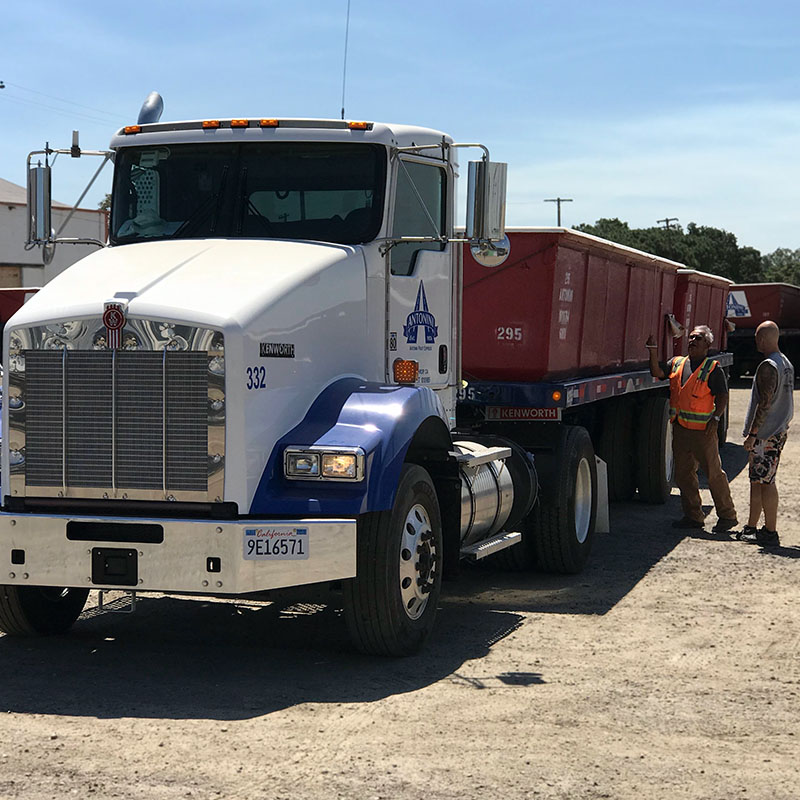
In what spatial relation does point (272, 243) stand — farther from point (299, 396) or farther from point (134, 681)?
point (134, 681)

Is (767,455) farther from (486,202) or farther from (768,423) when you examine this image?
(486,202)

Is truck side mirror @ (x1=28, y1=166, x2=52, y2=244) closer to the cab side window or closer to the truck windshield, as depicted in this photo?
the truck windshield

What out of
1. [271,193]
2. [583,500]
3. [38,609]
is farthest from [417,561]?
[583,500]

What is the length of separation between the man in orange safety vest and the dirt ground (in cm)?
258

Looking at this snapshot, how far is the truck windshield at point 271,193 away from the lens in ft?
25.4

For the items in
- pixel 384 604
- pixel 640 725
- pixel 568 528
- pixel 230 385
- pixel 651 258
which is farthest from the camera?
pixel 651 258

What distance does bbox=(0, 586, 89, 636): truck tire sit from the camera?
→ 7.36 metres

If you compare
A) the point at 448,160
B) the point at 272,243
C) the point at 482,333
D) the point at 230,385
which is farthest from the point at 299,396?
the point at 482,333

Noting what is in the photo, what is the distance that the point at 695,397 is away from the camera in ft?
39.5

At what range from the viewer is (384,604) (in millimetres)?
6840

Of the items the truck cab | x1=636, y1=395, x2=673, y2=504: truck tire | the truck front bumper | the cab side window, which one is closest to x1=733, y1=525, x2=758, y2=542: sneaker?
x1=636, y1=395, x2=673, y2=504: truck tire

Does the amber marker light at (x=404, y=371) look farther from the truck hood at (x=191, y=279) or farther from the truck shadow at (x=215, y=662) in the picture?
the truck shadow at (x=215, y=662)

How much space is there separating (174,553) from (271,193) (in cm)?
247

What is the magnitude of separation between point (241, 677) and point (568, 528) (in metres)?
3.77
